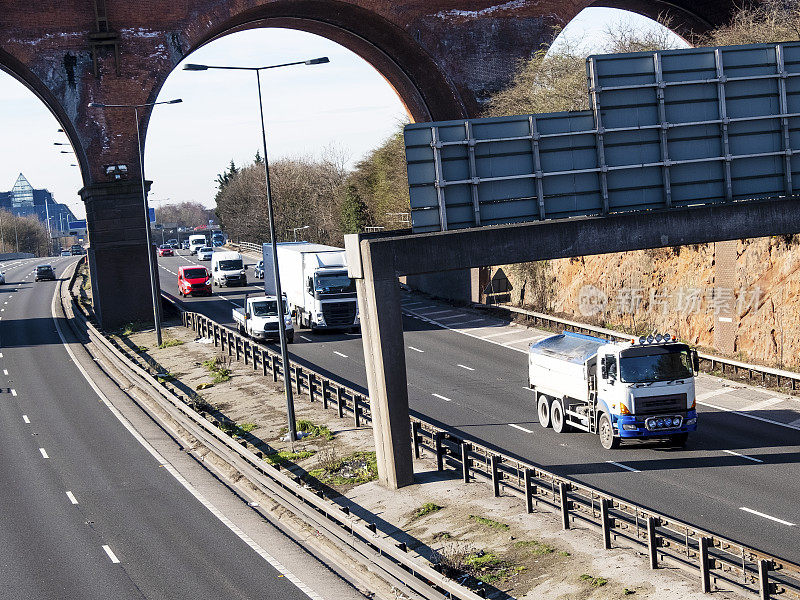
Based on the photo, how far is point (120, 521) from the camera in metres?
22.1

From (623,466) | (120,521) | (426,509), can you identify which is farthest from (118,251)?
(426,509)

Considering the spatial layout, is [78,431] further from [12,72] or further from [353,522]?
[12,72]

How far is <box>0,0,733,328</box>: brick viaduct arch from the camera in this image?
2015 inches

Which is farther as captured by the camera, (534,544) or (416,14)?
(416,14)

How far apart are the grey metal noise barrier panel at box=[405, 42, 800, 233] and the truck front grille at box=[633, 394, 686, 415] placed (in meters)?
4.92

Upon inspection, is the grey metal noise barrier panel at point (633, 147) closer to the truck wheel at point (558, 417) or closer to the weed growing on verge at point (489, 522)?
the truck wheel at point (558, 417)

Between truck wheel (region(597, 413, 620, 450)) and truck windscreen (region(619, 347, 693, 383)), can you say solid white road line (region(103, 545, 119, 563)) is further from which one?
truck windscreen (region(619, 347, 693, 383))

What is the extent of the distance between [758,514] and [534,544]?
5.06 m

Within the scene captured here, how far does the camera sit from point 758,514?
1977 cm

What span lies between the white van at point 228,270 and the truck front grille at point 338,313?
28.6 meters

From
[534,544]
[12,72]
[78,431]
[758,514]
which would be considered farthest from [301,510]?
[12,72]

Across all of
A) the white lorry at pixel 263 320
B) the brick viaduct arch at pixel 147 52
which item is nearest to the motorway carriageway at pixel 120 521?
the white lorry at pixel 263 320

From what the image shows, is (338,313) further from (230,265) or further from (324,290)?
(230,265)

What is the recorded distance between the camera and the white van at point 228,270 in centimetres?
7581
